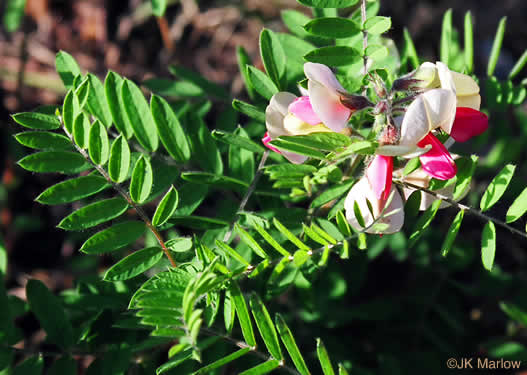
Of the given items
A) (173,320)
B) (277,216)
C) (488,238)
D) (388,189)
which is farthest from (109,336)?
(488,238)

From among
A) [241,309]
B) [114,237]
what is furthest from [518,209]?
[114,237]

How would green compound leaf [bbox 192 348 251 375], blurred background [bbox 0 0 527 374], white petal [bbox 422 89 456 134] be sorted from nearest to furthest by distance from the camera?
white petal [bbox 422 89 456 134] → green compound leaf [bbox 192 348 251 375] → blurred background [bbox 0 0 527 374]

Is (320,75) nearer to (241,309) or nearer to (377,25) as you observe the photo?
(377,25)

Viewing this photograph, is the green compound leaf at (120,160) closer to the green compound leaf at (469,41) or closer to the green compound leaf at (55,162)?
the green compound leaf at (55,162)

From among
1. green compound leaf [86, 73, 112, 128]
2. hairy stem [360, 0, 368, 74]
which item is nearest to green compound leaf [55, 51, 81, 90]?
green compound leaf [86, 73, 112, 128]

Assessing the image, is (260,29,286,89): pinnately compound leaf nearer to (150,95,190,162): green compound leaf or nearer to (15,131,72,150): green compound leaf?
(150,95,190,162): green compound leaf

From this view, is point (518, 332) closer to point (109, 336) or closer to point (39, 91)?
point (109, 336)
